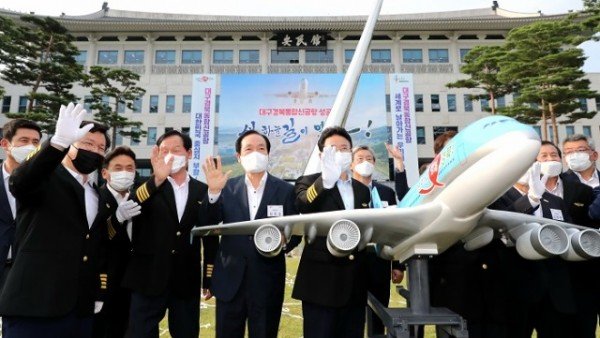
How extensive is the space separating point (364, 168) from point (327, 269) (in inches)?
58.5

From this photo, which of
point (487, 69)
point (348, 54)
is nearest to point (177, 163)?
point (487, 69)

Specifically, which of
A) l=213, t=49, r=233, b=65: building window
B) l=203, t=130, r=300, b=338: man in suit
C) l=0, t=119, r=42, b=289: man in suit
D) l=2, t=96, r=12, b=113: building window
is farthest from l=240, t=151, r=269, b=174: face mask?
l=2, t=96, r=12, b=113: building window

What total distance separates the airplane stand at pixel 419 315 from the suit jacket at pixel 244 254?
1.06 metres

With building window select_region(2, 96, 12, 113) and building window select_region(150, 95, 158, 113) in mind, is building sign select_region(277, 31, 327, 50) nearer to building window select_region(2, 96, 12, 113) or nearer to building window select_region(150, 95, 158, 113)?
building window select_region(150, 95, 158, 113)

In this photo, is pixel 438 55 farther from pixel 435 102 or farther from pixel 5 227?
pixel 5 227

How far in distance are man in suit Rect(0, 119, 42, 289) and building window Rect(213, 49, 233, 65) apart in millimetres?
34710

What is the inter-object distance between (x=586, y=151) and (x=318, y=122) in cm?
1911

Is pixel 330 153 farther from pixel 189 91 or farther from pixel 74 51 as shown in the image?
pixel 189 91

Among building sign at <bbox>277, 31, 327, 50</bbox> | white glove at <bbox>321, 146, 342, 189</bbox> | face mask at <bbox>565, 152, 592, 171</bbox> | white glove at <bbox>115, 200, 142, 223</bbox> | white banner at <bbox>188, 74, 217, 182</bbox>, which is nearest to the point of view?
white glove at <bbox>321, 146, 342, 189</bbox>

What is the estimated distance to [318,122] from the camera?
23188 mm

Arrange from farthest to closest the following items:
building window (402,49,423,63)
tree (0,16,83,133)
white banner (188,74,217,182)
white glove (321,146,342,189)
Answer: building window (402,49,423,63) < tree (0,16,83,133) < white banner (188,74,217,182) < white glove (321,146,342,189)

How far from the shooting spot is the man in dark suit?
3270 mm

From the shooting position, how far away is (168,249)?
3756mm

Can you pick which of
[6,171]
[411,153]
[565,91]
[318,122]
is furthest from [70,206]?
[565,91]
